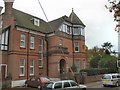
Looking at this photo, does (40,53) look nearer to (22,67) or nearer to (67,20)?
(22,67)

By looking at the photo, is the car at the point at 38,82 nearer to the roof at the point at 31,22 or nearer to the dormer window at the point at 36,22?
the roof at the point at 31,22

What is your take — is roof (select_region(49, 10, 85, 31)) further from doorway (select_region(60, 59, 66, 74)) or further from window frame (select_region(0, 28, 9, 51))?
window frame (select_region(0, 28, 9, 51))

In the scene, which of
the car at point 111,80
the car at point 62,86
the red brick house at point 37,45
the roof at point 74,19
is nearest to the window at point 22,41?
the red brick house at point 37,45

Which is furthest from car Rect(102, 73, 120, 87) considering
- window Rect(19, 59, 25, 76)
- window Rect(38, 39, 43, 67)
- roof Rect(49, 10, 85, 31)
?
roof Rect(49, 10, 85, 31)

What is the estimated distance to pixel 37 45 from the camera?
37562 mm

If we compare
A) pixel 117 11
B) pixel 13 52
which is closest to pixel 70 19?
pixel 13 52

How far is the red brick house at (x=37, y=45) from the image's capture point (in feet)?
108

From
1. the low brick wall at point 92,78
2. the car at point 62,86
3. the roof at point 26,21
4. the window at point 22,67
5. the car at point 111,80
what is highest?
the roof at point 26,21

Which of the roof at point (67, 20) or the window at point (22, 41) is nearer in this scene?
the window at point (22, 41)

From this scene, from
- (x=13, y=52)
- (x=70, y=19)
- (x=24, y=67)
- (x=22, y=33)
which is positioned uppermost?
(x=70, y=19)

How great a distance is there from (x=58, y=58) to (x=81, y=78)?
17.6ft

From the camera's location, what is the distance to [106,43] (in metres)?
97.3

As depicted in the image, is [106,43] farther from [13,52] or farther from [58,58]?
[13,52]

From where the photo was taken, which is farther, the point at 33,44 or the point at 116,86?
the point at 33,44
